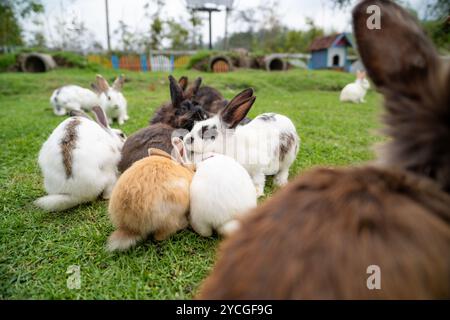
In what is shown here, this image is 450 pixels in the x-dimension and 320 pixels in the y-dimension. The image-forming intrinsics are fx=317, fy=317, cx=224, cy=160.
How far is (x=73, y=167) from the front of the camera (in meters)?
2.51

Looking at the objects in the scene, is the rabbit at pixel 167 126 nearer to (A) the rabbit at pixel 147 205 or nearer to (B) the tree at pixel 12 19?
(A) the rabbit at pixel 147 205

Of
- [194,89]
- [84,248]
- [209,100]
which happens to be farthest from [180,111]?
[84,248]

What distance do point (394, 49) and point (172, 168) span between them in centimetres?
160

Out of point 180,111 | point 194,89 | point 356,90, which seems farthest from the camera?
point 356,90

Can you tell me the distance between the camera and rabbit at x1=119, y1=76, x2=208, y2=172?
3.10 metres

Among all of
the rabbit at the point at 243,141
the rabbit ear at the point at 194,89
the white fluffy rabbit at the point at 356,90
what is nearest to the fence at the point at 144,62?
the white fluffy rabbit at the point at 356,90

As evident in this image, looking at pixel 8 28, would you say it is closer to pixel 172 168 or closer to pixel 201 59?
pixel 201 59

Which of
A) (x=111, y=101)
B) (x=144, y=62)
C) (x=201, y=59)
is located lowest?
(x=111, y=101)

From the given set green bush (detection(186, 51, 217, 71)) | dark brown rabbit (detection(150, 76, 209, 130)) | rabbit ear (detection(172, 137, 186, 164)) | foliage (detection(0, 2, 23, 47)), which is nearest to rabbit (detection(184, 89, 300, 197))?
rabbit ear (detection(172, 137, 186, 164))

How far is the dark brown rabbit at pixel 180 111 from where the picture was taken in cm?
369

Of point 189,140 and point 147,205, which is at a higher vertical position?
point 189,140

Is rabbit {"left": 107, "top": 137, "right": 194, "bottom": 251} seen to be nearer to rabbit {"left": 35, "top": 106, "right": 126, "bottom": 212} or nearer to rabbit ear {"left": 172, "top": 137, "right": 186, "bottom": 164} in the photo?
rabbit ear {"left": 172, "top": 137, "right": 186, "bottom": 164}

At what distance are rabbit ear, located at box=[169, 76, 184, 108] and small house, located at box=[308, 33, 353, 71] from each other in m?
22.4

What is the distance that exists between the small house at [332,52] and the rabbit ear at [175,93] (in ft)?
73.5
